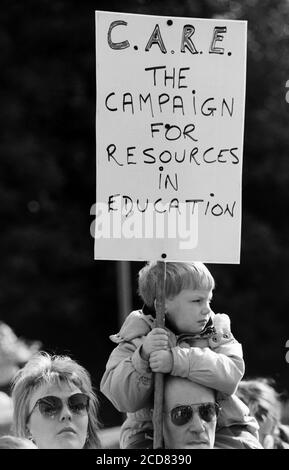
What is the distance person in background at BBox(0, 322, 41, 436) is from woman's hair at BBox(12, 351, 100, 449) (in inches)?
15.8

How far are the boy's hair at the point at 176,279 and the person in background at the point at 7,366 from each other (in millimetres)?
714

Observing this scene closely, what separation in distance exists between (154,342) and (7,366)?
1.13 meters

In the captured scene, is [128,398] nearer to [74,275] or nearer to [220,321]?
[220,321]

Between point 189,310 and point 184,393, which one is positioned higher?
point 189,310

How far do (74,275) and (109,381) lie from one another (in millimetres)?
6881

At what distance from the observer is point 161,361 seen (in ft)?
8.77

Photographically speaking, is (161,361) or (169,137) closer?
(161,361)

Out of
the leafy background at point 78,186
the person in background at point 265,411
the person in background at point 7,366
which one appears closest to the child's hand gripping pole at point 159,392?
the person in background at point 7,366

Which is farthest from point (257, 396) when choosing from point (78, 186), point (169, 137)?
point (78, 186)

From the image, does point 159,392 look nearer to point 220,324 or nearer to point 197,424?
point 197,424

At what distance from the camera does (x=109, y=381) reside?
108 inches

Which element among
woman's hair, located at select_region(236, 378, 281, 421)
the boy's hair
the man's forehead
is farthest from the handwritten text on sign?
woman's hair, located at select_region(236, 378, 281, 421)

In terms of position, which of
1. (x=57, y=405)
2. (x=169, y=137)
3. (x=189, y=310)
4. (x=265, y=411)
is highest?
(x=169, y=137)
